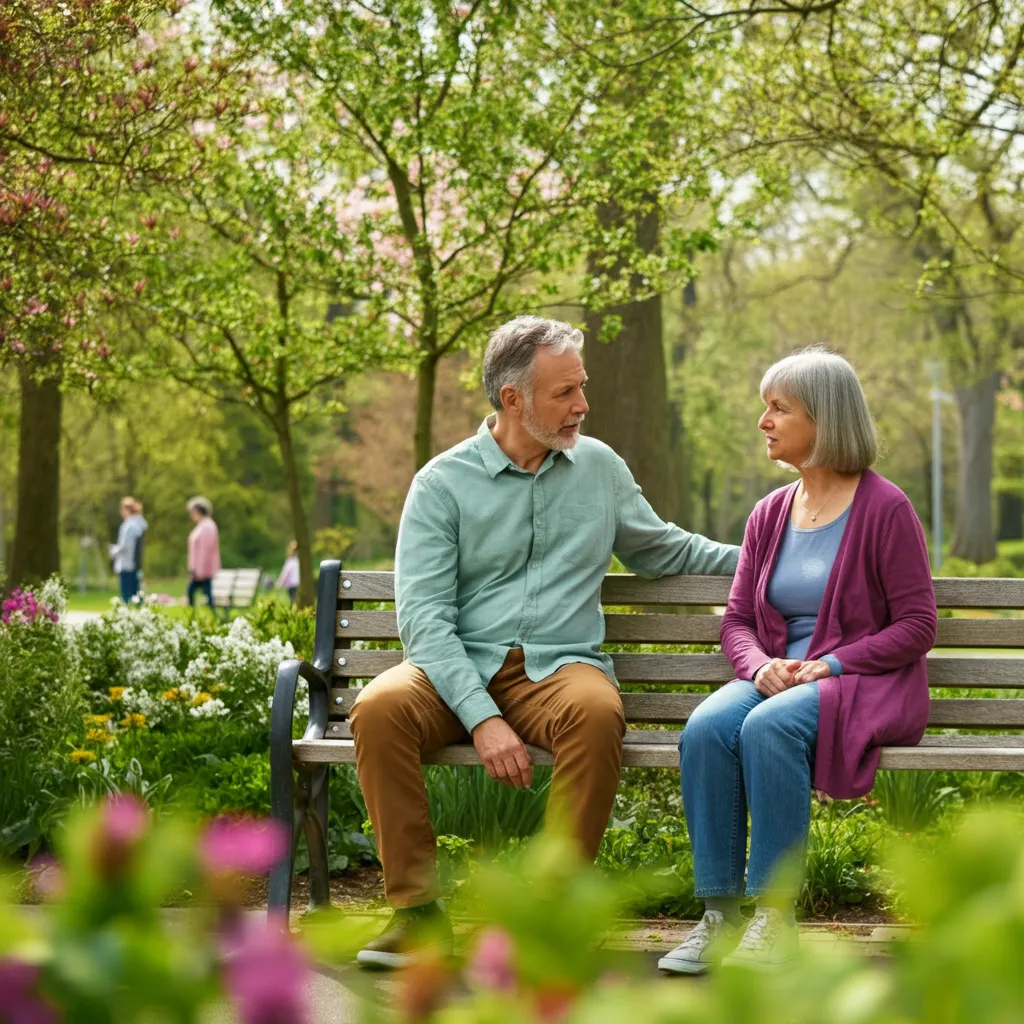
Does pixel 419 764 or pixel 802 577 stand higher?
pixel 802 577

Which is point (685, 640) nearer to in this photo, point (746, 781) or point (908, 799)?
point (746, 781)

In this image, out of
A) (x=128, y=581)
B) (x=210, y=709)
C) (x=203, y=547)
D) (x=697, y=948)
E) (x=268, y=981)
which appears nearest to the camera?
(x=268, y=981)

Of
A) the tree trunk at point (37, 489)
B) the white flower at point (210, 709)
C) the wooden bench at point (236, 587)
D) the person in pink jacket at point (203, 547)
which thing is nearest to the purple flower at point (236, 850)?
the white flower at point (210, 709)

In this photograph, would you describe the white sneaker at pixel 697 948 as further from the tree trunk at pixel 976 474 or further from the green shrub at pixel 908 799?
the tree trunk at pixel 976 474

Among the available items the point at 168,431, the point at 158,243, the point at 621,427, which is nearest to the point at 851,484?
the point at 158,243

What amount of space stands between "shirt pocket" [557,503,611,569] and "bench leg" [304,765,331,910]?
0.93 metres

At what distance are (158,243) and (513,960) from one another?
833cm

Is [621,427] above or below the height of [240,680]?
above

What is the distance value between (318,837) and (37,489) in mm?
10801

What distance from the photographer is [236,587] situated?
91.1 feet

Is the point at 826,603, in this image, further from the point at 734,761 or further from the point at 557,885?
the point at 557,885

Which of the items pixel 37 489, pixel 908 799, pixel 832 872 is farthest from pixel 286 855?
pixel 37 489

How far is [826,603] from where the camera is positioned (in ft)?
12.8

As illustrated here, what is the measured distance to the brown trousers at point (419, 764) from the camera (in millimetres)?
3727
